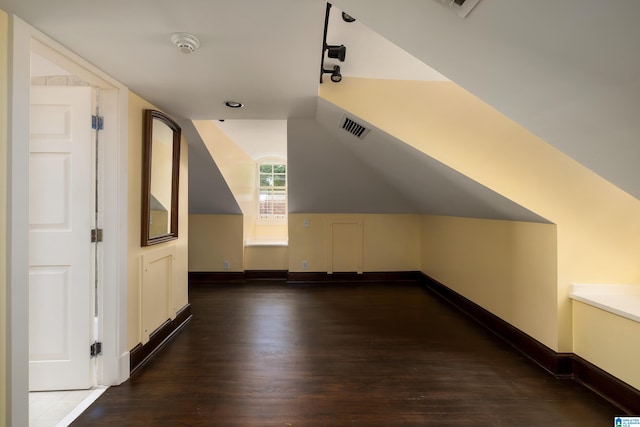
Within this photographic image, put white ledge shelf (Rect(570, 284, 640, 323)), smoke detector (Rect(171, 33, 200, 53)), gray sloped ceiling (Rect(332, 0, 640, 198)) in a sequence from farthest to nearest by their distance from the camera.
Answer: white ledge shelf (Rect(570, 284, 640, 323))
smoke detector (Rect(171, 33, 200, 53))
gray sloped ceiling (Rect(332, 0, 640, 198))

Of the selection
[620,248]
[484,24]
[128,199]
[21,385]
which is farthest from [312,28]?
[620,248]

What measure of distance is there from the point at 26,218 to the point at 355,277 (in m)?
4.18

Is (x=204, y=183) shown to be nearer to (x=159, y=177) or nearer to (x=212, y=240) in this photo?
(x=212, y=240)

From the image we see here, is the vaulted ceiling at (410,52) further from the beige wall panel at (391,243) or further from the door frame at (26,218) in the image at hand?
the beige wall panel at (391,243)

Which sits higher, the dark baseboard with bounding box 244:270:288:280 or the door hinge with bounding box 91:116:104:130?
A: the door hinge with bounding box 91:116:104:130

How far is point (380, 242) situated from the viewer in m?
4.97

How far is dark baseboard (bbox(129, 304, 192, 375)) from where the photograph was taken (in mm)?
2229

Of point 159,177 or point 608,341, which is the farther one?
point 159,177

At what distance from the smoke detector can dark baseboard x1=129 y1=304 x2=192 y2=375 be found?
2.12m

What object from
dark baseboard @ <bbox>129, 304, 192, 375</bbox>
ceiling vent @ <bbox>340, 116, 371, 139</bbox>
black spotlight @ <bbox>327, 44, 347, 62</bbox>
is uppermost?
black spotlight @ <bbox>327, 44, 347, 62</bbox>

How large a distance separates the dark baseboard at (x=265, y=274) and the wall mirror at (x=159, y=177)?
218cm

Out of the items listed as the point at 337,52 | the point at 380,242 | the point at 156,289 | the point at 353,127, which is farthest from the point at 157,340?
the point at 380,242

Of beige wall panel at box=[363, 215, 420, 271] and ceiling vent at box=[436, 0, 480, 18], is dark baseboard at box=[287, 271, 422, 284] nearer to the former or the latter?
beige wall panel at box=[363, 215, 420, 271]

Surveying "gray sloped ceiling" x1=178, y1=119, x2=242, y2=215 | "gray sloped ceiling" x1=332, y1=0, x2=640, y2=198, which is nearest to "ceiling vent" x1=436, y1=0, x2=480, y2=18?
"gray sloped ceiling" x1=332, y1=0, x2=640, y2=198
